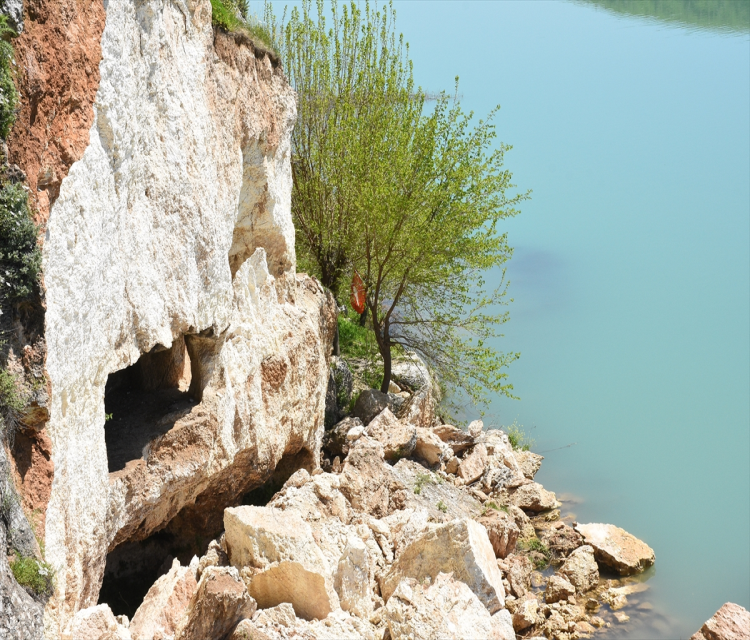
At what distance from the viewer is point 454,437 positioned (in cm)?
2178

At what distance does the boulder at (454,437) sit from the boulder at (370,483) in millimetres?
4677

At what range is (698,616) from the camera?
19172 mm

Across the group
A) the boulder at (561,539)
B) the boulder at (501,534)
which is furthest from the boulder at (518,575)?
the boulder at (561,539)

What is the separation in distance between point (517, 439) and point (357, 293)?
7.90 m

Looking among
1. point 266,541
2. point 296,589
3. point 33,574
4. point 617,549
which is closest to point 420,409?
point 617,549

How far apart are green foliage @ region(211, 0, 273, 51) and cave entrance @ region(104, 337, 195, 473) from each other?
18.8 feet

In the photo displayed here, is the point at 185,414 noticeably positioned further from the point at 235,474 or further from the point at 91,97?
the point at 91,97

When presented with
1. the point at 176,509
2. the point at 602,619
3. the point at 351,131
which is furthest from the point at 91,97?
the point at 602,619

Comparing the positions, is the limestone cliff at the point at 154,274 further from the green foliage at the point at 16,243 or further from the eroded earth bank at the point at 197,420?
the green foliage at the point at 16,243

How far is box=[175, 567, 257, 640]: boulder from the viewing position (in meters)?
9.63

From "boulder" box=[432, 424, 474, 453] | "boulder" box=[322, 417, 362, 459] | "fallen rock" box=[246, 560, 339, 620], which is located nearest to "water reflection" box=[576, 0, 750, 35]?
"boulder" box=[432, 424, 474, 453]

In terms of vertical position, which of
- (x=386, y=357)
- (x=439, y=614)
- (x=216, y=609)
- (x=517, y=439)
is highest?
(x=216, y=609)

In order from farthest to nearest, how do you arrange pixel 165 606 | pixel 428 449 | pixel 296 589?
pixel 428 449 < pixel 296 589 < pixel 165 606

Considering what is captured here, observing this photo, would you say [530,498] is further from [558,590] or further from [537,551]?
[558,590]
